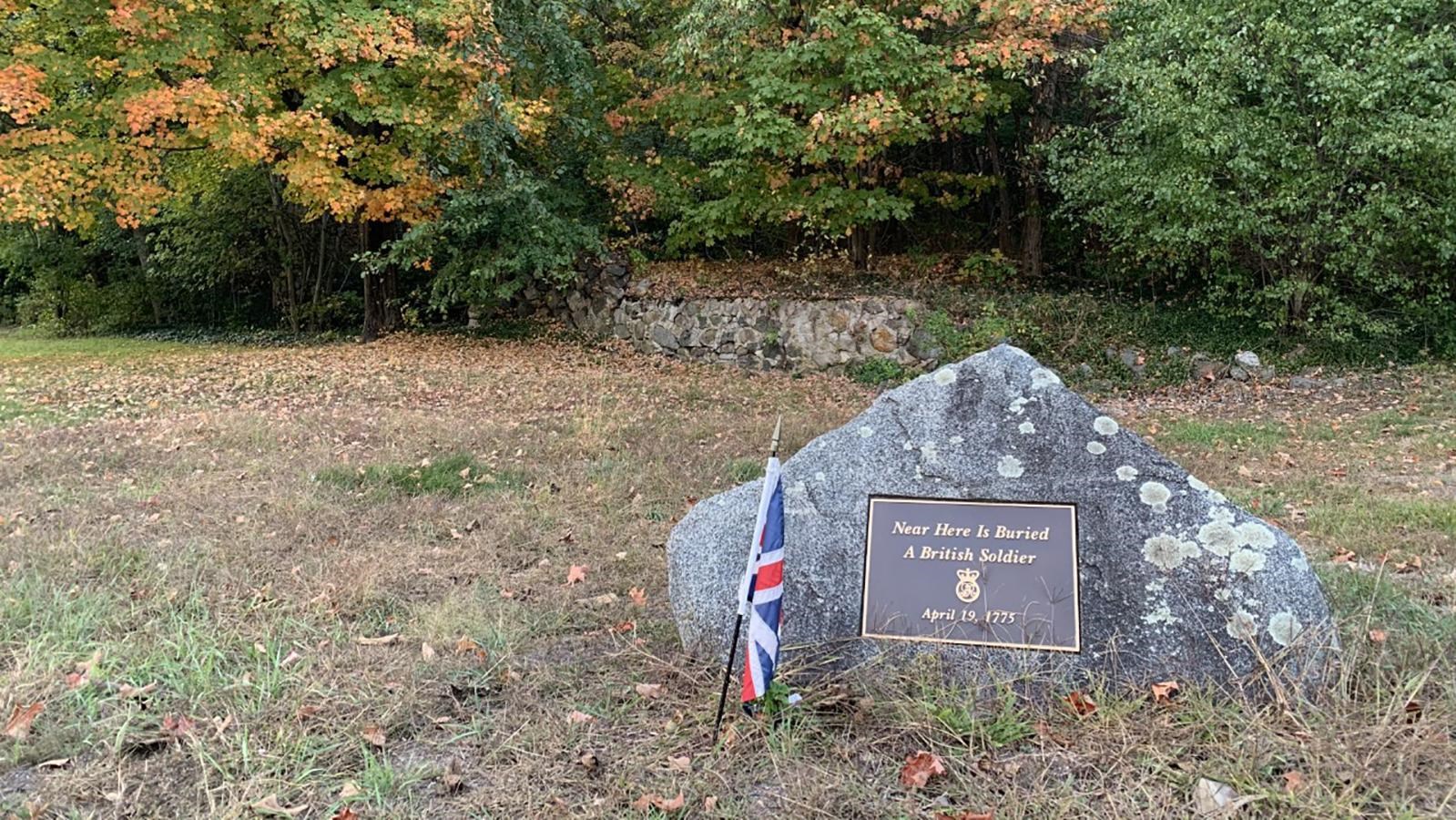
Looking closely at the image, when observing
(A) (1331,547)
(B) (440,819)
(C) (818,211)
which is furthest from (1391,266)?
(B) (440,819)

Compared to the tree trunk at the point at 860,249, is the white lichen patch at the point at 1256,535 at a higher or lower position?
lower

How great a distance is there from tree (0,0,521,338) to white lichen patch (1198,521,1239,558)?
36.0ft

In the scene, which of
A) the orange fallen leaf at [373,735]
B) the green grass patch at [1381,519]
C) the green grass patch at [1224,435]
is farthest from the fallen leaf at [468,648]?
the green grass patch at [1224,435]

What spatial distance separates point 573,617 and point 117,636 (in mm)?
1803

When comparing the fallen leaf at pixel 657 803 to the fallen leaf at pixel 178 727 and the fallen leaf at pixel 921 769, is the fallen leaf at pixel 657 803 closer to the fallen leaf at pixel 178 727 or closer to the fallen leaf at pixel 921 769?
the fallen leaf at pixel 921 769

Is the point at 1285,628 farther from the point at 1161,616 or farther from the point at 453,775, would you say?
the point at 453,775

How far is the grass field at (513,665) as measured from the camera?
8.96 ft

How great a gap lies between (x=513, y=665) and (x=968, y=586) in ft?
5.79

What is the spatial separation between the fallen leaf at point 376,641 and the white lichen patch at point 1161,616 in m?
2.89

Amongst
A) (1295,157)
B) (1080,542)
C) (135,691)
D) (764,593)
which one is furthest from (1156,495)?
(1295,157)

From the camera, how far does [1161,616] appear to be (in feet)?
10.6

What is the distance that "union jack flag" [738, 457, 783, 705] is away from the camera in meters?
3.02

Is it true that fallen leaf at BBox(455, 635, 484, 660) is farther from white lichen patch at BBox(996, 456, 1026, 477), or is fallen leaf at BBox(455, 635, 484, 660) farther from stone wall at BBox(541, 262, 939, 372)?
stone wall at BBox(541, 262, 939, 372)

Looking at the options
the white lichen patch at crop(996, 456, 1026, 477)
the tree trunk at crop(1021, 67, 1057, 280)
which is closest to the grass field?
the white lichen patch at crop(996, 456, 1026, 477)
